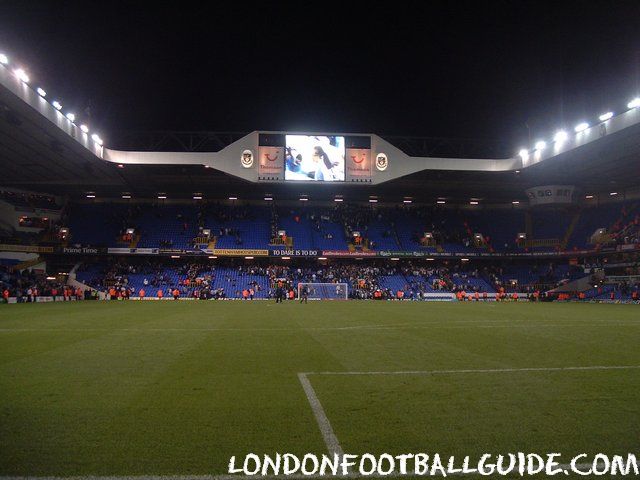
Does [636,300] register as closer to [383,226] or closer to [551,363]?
[383,226]

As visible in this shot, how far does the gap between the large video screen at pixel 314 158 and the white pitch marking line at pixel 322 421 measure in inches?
1321

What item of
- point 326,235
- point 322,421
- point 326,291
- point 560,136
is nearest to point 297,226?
point 326,235

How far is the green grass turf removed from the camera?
4297 mm

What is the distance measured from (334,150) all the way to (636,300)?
2893 cm

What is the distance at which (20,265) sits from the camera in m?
43.9

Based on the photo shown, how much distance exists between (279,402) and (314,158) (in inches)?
1375

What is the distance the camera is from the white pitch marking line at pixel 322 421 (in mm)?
4355

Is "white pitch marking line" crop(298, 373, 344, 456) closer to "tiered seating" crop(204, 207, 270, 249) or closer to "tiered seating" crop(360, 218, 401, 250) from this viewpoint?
"tiered seating" crop(204, 207, 270, 249)

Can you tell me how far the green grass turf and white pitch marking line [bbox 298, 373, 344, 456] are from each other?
0.26ft

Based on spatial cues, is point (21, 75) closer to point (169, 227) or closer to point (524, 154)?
point (169, 227)

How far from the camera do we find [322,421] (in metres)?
5.17

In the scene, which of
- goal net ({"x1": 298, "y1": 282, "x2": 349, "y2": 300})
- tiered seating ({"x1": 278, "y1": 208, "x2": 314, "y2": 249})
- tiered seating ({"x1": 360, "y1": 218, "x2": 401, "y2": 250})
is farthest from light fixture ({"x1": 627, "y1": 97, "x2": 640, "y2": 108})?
tiered seating ({"x1": 278, "y1": 208, "x2": 314, "y2": 249})

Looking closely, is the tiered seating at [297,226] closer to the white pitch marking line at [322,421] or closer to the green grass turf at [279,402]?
the green grass turf at [279,402]

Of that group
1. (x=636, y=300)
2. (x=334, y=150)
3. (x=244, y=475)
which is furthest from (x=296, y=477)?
(x=636, y=300)
